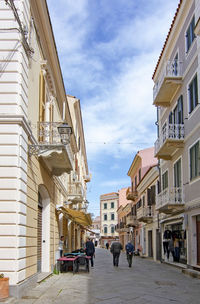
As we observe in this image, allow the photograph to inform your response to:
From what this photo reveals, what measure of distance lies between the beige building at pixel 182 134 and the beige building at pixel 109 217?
67001mm

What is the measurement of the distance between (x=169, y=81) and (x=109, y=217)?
73.3 metres

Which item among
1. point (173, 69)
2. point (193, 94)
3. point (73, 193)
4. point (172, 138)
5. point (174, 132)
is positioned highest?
point (173, 69)

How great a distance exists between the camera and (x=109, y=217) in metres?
89.2

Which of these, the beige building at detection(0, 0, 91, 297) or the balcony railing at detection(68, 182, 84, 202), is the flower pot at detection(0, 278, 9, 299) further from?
the balcony railing at detection(68, 182, 84, 202)

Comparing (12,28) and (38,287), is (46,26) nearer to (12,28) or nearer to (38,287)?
(12,28)

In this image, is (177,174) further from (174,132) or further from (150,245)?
(150,245)

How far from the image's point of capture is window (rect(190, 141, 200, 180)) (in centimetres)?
1524

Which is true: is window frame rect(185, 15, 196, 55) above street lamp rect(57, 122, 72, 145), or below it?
above

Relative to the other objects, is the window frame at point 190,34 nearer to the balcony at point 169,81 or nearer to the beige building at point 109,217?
the balcony at point 169,81

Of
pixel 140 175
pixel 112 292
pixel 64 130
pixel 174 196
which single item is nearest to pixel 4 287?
pixel 112 292

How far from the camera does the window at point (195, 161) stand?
50.0ft

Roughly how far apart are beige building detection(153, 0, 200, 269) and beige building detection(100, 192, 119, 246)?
67001 mm

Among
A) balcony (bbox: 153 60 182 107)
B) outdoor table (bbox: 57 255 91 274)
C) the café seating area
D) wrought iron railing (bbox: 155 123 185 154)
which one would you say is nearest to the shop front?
wrought iron railing (bbox: 155 123 185 154)

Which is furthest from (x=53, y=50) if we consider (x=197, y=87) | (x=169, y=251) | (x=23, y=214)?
(x=169, y=251)
